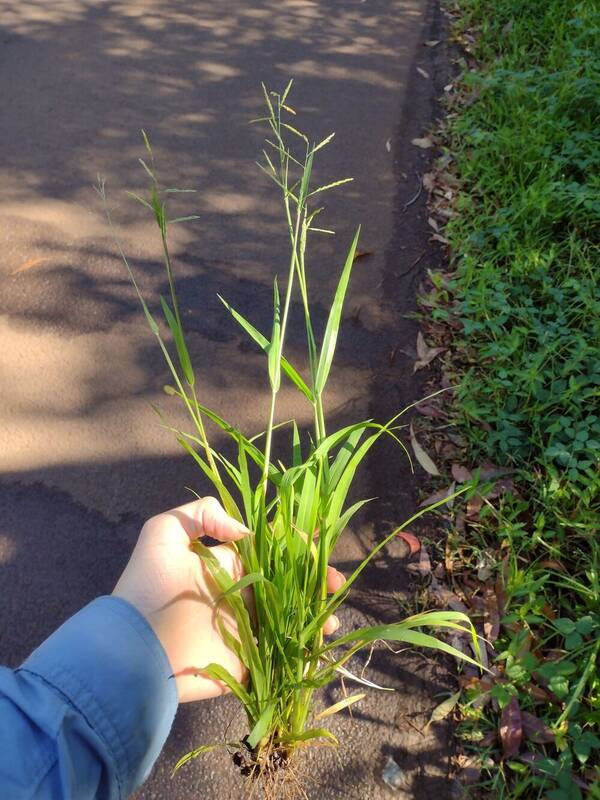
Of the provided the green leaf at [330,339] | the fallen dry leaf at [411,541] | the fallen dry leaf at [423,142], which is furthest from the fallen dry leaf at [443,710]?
the fallen dry leaf at [423,142]

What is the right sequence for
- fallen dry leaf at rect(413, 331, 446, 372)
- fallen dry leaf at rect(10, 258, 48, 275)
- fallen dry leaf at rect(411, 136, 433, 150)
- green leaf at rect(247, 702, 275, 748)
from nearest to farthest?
green leaf at rect(247, 702, 275, 748) → fallen dry leaf at rect(413, 331, 446, 372) → fallen dry leaf at rect(10, 258, 48, 275) → fallen dry leaf at rect(411, 136, 433, 150)

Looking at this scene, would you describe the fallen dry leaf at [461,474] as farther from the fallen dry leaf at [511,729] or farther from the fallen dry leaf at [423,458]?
the fallen dry leaf at [511,729]

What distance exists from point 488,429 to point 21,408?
5.47 feet

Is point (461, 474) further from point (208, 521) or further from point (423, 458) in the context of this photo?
point (208, 521)

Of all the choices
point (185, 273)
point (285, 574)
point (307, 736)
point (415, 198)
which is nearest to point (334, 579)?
point (285, 574)

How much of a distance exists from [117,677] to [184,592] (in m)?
0.25

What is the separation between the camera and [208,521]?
1.42m

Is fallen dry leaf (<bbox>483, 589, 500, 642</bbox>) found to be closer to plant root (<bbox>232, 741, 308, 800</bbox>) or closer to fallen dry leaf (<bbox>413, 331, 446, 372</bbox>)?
plant root (<bbox>232, 741, 308, 800</bbox>)

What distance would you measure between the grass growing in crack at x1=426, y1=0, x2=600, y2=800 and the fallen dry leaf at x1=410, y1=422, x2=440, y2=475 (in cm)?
16

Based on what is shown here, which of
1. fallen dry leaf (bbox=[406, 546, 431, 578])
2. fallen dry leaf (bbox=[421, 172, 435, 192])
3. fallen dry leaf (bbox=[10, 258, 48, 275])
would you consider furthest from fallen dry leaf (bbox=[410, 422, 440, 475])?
fallen dry leaf (bbox=[10, 258, 48, 275])

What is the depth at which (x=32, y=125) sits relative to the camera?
3656 mm

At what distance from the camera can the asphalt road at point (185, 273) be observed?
6.06 feet

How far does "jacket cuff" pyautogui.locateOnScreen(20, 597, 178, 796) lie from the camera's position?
43.5 inches

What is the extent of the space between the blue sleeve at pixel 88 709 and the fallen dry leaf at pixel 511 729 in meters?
0.85
